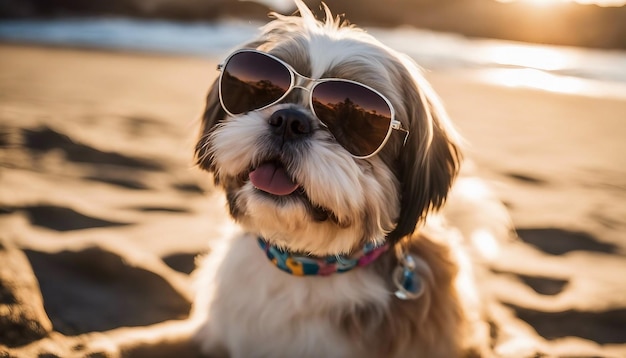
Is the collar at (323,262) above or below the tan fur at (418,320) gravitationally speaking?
above

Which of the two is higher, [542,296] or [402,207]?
[402,207]

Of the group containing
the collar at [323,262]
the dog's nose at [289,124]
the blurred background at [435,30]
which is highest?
the dog's nose at [289,124]

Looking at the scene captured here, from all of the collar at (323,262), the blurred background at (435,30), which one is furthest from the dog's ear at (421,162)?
the blurred background at (435,30)

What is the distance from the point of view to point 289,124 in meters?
2.11

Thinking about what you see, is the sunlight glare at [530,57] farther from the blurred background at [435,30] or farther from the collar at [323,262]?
the collar at [323,262]

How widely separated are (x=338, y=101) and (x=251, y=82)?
394mm

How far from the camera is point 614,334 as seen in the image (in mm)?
2922

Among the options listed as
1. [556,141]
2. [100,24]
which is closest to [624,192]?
[556,141]

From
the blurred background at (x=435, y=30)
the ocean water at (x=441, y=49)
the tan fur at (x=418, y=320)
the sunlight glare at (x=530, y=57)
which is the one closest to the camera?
the tan fur at (x=418, y=320)

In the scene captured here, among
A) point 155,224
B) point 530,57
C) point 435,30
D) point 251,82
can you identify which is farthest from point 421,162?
point 435,30

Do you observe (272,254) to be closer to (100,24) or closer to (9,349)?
(9,349)

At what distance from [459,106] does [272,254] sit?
6.57 metres

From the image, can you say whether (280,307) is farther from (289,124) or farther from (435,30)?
(435,30)

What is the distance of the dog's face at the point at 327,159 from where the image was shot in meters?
2.10
